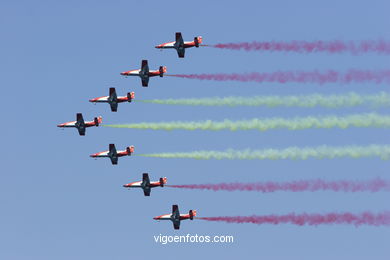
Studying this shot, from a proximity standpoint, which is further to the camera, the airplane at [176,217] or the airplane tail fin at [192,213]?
the airplane at [176,217]

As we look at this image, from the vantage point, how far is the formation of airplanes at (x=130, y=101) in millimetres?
114000

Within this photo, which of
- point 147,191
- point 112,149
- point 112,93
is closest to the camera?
point 112,93

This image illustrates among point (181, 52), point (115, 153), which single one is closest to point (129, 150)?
point (115, 153)

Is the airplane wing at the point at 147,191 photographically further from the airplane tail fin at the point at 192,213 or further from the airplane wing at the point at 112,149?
the airplane tail fin at the point at 192,213

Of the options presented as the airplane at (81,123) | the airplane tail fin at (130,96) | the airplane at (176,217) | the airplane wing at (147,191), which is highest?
the airplane tail fin at (130,96)

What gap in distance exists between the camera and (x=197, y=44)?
113 metres

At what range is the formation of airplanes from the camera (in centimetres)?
11400

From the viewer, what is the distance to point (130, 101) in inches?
4702

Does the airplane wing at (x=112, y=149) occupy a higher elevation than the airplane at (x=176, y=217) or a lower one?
higher

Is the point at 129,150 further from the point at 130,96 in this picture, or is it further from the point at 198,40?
the point at 198,40

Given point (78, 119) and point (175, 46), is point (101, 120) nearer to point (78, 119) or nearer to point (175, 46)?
point (78, 119)

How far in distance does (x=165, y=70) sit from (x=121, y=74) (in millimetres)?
5934

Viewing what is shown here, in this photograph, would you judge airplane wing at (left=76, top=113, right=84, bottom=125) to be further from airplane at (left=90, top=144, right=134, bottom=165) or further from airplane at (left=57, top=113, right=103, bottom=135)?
airplane at (left=90, top=144, right=134, bottom=165)

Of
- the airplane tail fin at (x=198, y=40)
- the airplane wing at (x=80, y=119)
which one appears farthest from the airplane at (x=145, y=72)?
the airplane wing at (x=80, y=119)
